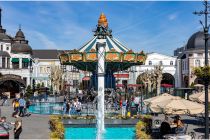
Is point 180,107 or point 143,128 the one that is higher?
point 180,107

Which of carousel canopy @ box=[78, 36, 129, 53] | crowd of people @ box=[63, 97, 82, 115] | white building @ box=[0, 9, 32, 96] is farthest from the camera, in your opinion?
white building @ box=[0, 9, 32, 96]

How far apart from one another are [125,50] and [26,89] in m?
34.1

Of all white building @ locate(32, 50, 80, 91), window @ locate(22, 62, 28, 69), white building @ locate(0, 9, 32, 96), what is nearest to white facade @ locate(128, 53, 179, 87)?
white building @ locate(32, 50, 80, 91)

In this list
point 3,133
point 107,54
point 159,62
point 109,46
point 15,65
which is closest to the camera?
point 3,133

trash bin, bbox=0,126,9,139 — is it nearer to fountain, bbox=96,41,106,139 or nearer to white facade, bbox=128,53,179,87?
fountain, bbox=96,41,106,139

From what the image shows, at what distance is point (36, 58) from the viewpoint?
294 ft

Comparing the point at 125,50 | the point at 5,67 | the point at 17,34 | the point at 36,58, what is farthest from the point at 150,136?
the point at 36,58

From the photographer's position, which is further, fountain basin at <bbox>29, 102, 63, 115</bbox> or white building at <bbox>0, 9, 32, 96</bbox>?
white building at <bbox>0, 9, 32, 96</bbox>

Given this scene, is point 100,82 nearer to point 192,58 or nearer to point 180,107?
point 180,107

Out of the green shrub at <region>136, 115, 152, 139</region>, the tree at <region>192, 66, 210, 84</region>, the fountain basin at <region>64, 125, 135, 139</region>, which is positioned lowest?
the fountain basin at <region>64, 125, 135, 139</region>

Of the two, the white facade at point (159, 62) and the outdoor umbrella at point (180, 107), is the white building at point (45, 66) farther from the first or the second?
the outdoor umbrella at point (180, 107)

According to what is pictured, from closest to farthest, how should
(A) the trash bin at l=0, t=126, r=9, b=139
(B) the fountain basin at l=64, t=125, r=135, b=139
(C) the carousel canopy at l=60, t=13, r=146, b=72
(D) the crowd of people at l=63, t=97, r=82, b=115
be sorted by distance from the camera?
(A) the trash bin at l=0, t=126, r=9, b=139
(B) the fountain basin at l=64, t=125, r=135, b=139
(C) the carousel canopy at l=60, t=13, r=146, b=72
(D) the crowd of people at l=63, t=97, r=82, b=115

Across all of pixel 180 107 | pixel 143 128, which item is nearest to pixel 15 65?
pixel 143 128

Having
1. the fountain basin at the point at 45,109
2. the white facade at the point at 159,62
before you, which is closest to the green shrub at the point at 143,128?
the fountain basin at the point at 45,109
